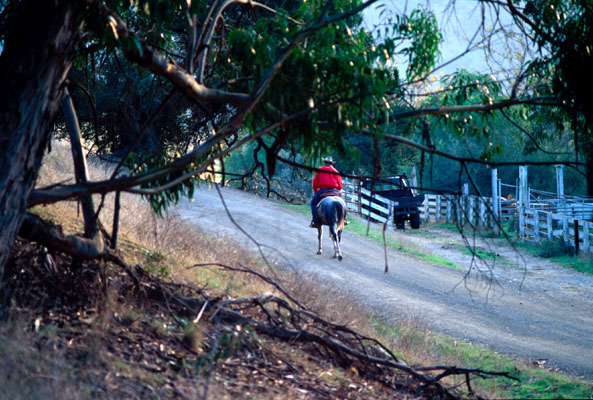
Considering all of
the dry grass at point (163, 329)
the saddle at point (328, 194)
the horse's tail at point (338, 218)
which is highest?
the saddle at point (328, 194)

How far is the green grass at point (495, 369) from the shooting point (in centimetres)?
784

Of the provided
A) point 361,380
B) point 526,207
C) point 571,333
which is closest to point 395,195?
point 526,207

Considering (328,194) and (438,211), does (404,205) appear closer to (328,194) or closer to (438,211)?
(438,211)

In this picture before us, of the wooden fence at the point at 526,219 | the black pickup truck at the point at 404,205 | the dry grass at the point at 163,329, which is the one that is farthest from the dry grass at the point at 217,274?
the black pickup truck at the point at 404,205

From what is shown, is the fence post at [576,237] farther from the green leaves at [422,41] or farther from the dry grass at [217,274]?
the green leaves at [422,41]

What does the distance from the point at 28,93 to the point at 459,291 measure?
1210 centimetres

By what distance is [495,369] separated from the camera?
344 inches

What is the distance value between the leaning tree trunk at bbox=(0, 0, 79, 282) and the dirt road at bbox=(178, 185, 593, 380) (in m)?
2.62

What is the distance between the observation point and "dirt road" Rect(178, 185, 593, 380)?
10.6 m

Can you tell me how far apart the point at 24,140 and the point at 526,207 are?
24.2m

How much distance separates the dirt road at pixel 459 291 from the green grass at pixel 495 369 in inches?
21.8

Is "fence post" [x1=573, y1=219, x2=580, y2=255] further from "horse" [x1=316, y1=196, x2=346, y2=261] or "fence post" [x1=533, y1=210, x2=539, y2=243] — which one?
"horse" [x1=316, y1=196, x2=346, y2=261]

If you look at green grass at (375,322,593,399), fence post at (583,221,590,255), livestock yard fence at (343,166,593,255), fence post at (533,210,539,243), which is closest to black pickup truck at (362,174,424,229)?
livestock yard fence at (343,166,593,255)

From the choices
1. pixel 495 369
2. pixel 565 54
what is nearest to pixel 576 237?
pixel 495 369
